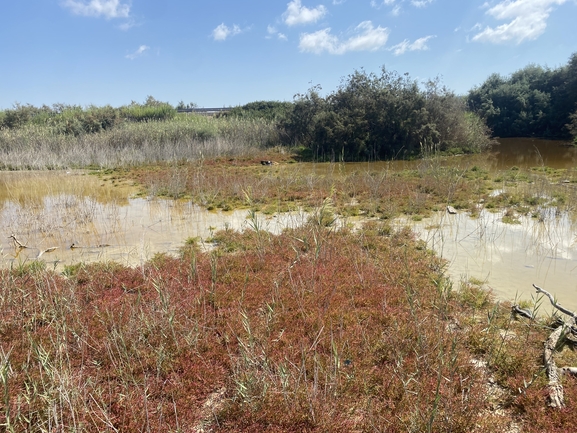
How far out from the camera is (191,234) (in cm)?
846

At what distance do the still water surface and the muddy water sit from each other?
0.9 inches

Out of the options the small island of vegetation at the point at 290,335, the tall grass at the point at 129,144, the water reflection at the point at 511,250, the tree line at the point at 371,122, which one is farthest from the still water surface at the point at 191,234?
the tree line at the point at 371,122

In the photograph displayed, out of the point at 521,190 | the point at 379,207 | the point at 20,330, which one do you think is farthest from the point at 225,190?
the point at 521,190

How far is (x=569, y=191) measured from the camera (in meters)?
10.6

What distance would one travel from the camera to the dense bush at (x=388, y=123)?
20.6 meters

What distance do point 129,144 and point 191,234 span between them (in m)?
15.3

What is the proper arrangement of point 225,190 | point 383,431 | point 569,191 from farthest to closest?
point 225,190
point 569,191
point 383,431

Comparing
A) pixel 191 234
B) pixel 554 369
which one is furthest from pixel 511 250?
pixel 191 234

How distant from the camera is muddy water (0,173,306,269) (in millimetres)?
7422

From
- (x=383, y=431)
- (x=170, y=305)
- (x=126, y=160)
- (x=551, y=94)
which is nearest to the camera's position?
(x=383, y=431)

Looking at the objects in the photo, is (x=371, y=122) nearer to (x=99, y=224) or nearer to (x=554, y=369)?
(x=99, y=224)

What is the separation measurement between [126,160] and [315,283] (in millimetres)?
16413

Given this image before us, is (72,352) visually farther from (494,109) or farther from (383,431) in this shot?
(494,109)

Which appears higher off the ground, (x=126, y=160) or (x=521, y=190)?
(x=126, y=160)
